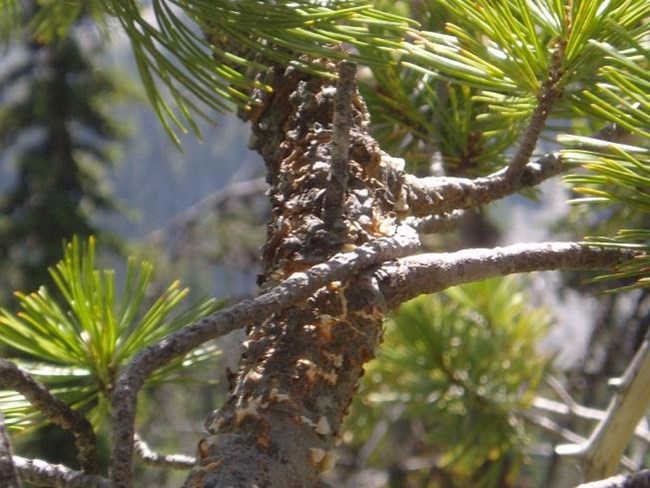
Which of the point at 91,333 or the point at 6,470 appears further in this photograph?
the point at 91,333

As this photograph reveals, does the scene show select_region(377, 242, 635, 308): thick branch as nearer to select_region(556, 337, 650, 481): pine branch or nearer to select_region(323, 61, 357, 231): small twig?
select_region(323, 61, 357, 231): small twig

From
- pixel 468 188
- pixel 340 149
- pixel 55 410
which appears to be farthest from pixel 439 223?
pixel 55 410

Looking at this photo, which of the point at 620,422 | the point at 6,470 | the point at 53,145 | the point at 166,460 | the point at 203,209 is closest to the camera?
the point at 6,470

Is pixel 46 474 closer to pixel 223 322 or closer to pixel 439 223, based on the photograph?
pixel 223 322

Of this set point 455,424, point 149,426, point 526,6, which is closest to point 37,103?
point 149,426

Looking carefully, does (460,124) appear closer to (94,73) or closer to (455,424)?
(455,424)

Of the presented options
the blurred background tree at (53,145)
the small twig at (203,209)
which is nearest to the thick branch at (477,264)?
the blurred background tree at (53,145)

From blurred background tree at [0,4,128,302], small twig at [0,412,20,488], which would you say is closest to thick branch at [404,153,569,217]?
small twig at [0,412,20,488]

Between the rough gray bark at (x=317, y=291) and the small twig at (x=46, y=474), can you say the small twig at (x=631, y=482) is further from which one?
the small twig at (x=46, y=474)

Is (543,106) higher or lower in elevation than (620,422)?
higher

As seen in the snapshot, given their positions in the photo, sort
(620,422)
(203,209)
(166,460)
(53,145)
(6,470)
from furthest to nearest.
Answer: (203,209)
(53,145)
(620,422)
(166,460)
(6,470)
